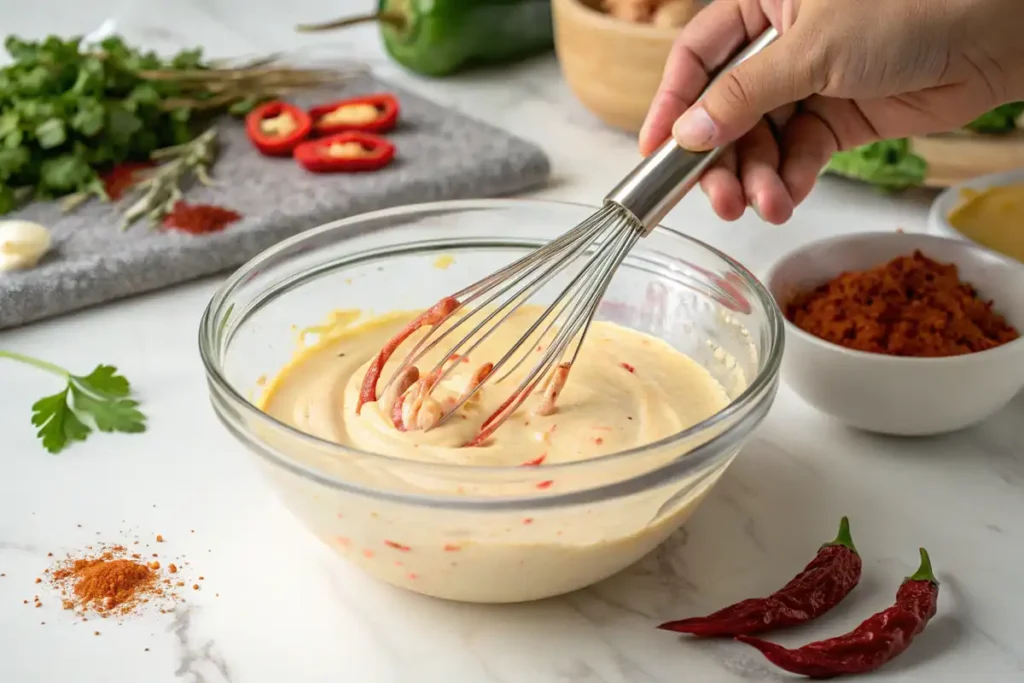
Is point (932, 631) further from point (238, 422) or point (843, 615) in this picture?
point (238, 422)

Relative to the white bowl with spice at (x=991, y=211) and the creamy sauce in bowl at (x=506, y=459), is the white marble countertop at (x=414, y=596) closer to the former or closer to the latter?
the creamy sauce in bowl at (x=506, y=459)

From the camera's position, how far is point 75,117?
201 centimetres

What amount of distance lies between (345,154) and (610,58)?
496mm

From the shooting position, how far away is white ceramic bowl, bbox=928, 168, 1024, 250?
5.11ft

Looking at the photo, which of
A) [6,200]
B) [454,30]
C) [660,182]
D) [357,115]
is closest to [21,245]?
[6,200]

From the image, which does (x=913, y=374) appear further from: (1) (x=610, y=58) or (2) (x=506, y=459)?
(1) (x=610, y=58)

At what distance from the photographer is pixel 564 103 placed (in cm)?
241

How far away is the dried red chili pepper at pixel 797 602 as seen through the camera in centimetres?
108

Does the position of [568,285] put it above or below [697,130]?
below

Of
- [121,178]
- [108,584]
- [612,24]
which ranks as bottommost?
[121,178]

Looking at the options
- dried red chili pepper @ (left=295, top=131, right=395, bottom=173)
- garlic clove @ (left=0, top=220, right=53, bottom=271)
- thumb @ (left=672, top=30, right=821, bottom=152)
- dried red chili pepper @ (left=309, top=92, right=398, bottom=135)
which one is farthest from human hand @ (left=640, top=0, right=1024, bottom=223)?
garlic clove @ (left=0, top=220, right=53, bottom=271)

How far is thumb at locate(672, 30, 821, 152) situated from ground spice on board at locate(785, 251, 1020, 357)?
0.28 m

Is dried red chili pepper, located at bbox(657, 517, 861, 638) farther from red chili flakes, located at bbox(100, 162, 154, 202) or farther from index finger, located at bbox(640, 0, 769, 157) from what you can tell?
red chili flakes, located at bbox(100, 162, 154, 202)

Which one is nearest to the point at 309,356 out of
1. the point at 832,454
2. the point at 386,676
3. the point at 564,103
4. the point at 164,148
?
the point at 386,676
